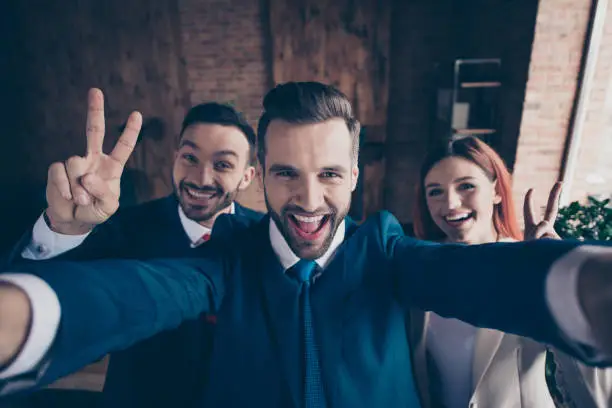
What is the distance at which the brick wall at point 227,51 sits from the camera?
4008 millimetres

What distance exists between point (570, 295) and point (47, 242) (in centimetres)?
125

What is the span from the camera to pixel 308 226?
37.0 inches

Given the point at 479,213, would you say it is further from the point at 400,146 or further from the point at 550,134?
the point at 400,146

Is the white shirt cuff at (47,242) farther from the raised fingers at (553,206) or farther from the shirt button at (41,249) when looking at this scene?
the raised fingers at (553,206)

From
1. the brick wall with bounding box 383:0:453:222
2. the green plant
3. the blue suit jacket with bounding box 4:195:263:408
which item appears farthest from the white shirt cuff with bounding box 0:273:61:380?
the brick wall with bounding box 383:0:453:222

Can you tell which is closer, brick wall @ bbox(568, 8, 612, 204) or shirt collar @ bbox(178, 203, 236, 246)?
shirt collar @ bbox(178, 203, 236, 246)

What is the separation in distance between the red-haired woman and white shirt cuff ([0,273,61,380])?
107cm

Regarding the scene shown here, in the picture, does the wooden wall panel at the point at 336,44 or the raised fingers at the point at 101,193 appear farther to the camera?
the wooden wall panel at the point at 336,44

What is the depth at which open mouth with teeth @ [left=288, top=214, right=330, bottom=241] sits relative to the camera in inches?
36.8

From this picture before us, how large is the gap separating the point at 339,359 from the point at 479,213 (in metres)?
1.04

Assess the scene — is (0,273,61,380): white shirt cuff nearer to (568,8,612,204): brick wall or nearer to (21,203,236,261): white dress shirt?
(21,203,236,261): white dress shirt

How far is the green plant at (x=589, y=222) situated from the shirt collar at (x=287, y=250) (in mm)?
1808

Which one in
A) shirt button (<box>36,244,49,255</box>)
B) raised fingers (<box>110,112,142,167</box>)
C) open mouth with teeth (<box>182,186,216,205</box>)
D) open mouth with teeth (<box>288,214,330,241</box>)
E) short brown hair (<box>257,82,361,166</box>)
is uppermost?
short brown hair (<box>257,82,361,166</box>)

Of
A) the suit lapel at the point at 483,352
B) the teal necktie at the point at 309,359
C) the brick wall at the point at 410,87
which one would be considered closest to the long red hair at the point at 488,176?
the suit lapel at the point at 483,352
